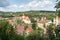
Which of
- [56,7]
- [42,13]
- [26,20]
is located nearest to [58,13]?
[56,7]

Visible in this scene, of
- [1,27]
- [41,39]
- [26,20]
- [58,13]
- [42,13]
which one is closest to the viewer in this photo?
[58,13]

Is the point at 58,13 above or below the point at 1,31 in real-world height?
above

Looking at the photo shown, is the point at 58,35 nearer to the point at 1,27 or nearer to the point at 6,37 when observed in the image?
the point at 6,37

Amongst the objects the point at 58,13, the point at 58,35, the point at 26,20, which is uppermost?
the point at 58,13

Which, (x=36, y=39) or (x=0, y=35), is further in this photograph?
(x=36, y=39)

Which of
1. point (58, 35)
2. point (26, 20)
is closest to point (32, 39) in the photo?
point (58, 35)

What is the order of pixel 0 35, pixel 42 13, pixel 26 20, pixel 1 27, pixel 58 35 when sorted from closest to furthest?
pixel 58 35
pixel 0 35
pixel 1 27
pixel 26 20
pixel 42 13

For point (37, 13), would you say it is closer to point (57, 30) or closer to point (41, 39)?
point (41, 39)

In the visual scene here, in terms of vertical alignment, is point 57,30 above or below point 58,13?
below

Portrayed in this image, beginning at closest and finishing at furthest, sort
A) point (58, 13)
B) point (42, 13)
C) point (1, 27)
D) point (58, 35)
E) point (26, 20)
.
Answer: point (58, 13) → point (58, 35) → point (1, 27) → point (26, 20) → point (42, 13)
